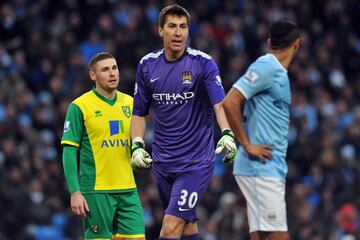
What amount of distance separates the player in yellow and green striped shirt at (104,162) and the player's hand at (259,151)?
1.53 meters

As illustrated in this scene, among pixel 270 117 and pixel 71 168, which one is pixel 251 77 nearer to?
pixel 270 117

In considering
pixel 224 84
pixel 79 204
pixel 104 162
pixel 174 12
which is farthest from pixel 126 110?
pixel 224 84

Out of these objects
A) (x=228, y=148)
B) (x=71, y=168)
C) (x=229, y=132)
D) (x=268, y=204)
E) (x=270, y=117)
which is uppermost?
(x=270, y=117)

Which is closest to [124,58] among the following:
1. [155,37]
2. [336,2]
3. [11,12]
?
[155,37]

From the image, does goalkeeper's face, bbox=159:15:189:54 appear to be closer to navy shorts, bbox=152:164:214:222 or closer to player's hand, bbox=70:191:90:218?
navy shorts, bbox=152:164:214:222

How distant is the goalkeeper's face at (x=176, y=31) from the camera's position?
1019cm

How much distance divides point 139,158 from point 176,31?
1.25 meters

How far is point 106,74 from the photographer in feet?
35.5

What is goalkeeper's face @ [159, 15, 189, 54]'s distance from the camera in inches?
401

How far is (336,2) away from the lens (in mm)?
25984

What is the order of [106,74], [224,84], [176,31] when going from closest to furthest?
[176,31], [106,74], [224,84]

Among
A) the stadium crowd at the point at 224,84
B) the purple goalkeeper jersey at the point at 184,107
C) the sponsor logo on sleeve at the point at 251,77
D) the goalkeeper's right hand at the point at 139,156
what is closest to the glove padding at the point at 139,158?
the goalkeeper's right hand at the point at 139,156

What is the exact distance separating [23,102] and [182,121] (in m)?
9.92

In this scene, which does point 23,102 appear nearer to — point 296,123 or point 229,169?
point 229,169
